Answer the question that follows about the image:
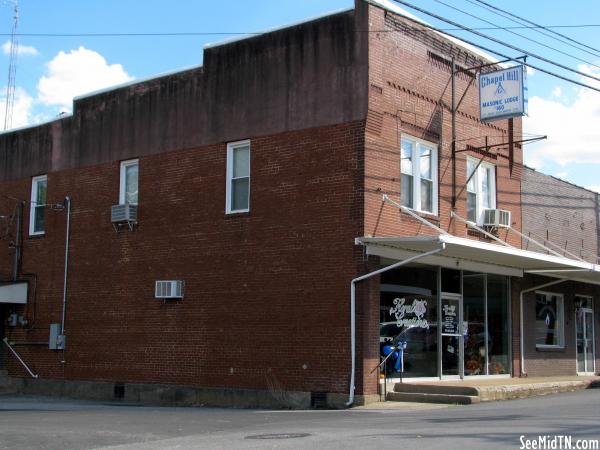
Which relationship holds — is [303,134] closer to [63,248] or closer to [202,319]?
[202,319]

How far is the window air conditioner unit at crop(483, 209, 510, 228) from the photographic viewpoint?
843 inches

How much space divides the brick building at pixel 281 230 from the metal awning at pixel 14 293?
0.20 feet

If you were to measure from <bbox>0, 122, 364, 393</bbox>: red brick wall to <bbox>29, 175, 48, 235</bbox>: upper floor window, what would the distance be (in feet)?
1.54

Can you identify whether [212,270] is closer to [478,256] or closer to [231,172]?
[231,172]

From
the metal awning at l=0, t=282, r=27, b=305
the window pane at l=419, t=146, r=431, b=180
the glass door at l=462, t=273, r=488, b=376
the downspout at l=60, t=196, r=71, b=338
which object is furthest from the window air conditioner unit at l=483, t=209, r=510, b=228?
the metal awning at l=0, t=282, r=27, b=305

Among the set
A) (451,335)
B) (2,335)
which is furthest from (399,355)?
(2,335)

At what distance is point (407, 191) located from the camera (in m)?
19.3

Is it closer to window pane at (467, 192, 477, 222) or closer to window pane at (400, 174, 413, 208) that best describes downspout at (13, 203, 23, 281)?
window pane at (400, 174, 413, 208)

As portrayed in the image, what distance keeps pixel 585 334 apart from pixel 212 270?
1372cm

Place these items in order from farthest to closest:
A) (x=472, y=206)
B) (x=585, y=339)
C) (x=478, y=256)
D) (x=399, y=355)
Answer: (x=585, y=339) → (x=472, y=206) → (x=478, y=256) → (x=399, y=355)

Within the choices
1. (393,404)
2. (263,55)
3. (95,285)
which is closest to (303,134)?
(263,55)

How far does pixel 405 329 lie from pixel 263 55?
7.51 meters

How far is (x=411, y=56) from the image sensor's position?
19656 millimetres

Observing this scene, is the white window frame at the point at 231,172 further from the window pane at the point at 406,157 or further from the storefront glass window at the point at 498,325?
the storefront glass window at the point at 498,325
